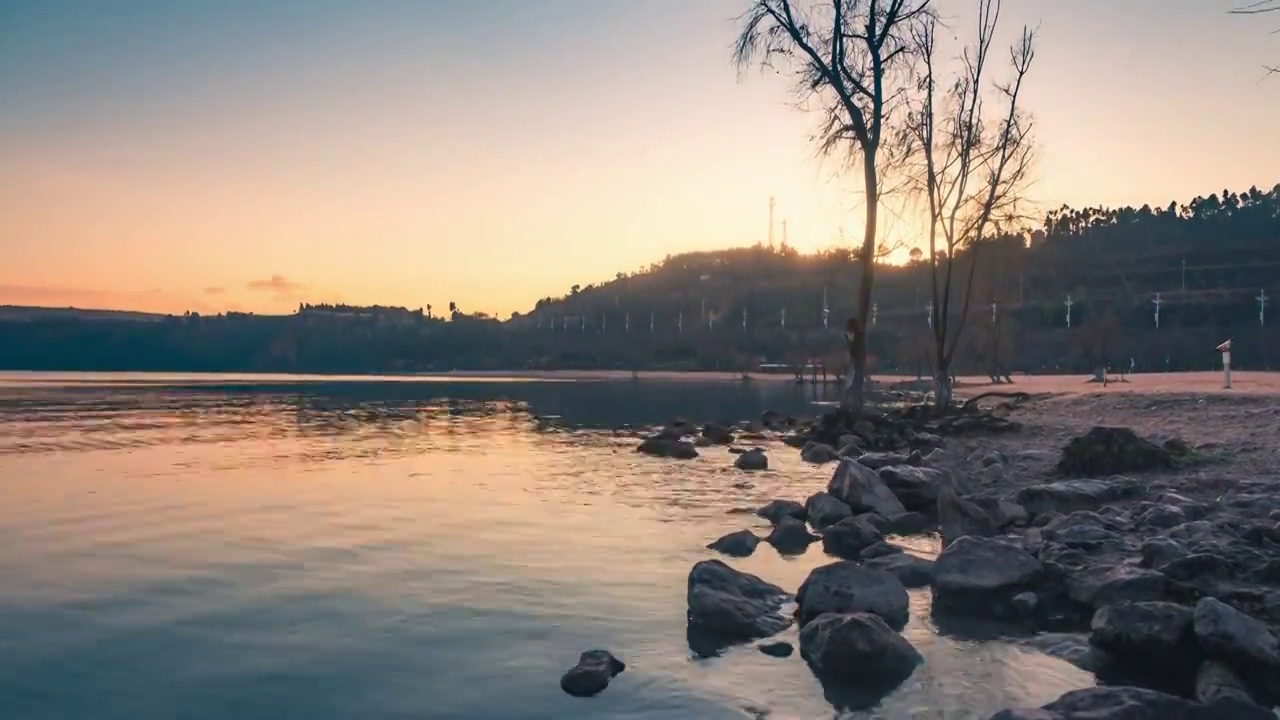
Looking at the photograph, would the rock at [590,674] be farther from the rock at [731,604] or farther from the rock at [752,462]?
the rock at [752,462]

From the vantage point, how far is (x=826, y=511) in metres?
14.4

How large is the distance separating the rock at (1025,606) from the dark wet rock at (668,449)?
15.7 metres

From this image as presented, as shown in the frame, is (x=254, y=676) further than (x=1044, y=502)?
No

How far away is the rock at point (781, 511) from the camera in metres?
14.9

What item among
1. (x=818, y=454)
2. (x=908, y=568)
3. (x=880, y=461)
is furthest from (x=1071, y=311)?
(x=908, y=568)

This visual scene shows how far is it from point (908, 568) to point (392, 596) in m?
5.91

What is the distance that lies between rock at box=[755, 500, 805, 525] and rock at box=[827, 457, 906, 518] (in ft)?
2.30

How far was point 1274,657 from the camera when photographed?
7.17 m

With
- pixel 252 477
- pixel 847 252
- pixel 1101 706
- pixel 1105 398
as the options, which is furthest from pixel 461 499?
pixel 1105 398

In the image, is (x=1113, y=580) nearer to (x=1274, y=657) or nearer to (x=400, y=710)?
(x=1274, y=657)

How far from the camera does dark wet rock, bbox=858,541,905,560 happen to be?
12000mm

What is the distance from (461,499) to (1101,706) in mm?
13388

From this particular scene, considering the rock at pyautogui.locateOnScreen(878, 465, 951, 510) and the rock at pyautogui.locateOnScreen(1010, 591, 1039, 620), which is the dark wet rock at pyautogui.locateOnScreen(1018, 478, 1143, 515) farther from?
the rock at pyautogui.locateOnScreen(1010, 591, 1039, 620)

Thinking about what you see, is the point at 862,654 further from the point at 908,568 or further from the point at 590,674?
the point at 908,568
